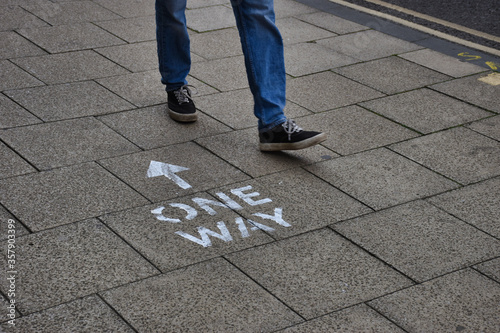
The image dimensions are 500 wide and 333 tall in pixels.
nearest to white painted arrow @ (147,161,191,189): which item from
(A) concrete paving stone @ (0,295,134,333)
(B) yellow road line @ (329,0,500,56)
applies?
(A) concrete paving stone @ (0,295,134,333)

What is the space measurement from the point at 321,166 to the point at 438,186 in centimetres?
65

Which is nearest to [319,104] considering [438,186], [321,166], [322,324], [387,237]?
[321,166]

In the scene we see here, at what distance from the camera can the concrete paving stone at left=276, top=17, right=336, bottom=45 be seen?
20.3 feet

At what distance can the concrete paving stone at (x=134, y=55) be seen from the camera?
539cm

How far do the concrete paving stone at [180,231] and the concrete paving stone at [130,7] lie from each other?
365 cm

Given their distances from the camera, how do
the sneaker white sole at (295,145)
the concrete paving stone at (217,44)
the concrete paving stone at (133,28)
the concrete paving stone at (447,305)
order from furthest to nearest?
the concrete paving stone at (133,28) → the concrete paving stone at (217,44) → the sneaker white sole at (295,145) → the concrete paving stone at (447,305)

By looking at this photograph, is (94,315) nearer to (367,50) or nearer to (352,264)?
(352,264)

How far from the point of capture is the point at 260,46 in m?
4.03

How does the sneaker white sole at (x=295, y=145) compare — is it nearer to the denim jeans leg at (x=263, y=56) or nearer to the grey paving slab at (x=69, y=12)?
the denim jeans leg at (x=263, y=56)

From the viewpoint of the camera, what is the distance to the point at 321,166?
4008 millimetres

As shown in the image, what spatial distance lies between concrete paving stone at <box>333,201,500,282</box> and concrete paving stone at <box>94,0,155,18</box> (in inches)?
157

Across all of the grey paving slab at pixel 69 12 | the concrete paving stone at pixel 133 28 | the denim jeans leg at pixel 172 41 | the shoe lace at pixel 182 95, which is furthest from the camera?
the grey paving slab at pixel 69 12

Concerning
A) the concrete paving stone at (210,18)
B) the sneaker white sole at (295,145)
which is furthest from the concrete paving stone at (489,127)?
the concrete paving stone at (210,18)

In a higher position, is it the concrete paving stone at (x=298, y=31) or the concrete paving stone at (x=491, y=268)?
the concrete paving stone at (x=298, y=31)
